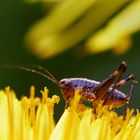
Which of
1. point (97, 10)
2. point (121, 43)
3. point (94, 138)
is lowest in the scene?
point (94, 138)

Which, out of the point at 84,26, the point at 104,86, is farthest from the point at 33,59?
the point at 104,86

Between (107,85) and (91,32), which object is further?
(91,32)

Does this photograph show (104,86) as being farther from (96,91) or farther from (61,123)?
(61,123)

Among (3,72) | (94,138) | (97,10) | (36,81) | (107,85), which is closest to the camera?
(94,138)

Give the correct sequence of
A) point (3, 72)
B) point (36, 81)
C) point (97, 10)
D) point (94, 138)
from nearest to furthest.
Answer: point (94, 138) → point (97, 10) → point (3, 72) → point (36, 81)

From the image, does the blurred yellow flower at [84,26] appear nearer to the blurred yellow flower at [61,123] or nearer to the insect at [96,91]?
the insect at [96,91]

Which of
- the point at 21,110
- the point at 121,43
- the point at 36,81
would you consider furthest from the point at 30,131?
the point at 36,81

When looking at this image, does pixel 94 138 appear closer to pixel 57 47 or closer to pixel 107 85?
pixel 107 85
